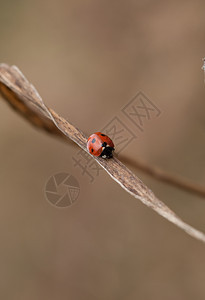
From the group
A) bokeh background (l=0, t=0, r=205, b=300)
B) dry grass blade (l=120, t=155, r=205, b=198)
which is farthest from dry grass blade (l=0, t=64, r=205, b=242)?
bokeh background (l=0, t=0, r=205, b=300)

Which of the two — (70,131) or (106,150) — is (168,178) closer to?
(106,150)

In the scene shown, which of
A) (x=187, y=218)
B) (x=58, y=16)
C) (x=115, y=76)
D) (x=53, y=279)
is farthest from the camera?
(x=58, y=16)

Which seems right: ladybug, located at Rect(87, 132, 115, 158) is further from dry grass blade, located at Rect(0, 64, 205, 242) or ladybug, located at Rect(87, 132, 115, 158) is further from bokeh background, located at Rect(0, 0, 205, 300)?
bokeh background, located at Rect(0, 0, 205, 300)

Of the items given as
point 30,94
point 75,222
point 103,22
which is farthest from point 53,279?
point 103,22

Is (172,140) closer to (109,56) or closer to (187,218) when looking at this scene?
(187,218)

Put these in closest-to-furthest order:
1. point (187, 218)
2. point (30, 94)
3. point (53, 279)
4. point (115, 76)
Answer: point (30, 94), point (187, 218), point (53, 279), point (115, 76)

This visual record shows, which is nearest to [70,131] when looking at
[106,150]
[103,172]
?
[106,150]

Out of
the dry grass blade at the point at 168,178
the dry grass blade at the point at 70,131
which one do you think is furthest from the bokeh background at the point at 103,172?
the dry grass blade at the point at 70,131
